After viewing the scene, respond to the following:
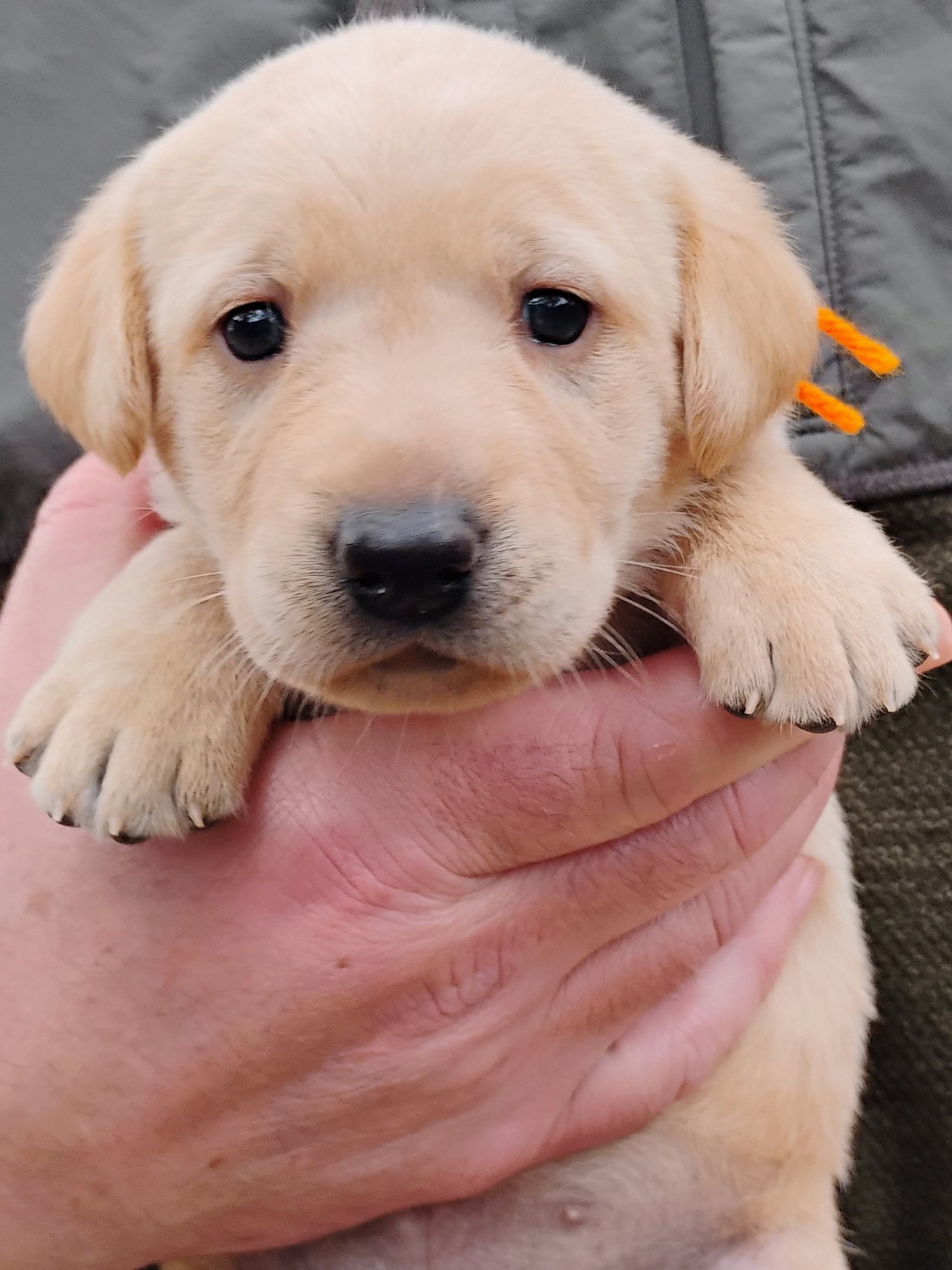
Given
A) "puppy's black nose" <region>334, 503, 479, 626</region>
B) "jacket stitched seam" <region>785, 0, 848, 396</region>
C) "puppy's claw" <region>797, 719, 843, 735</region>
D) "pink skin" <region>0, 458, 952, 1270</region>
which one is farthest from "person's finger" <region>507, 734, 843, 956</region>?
"jacket stitched seam" <region>785, 0, 848, 396</region>

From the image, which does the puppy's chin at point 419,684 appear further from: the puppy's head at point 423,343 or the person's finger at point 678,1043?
the person's finger at point 678,1043

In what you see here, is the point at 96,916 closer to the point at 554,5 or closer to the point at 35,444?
the point at 35,444

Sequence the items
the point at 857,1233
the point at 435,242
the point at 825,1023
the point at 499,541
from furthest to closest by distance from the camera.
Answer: the point at 857,1233, the point at 825,1023, the point at 435,242, the point at 499,541

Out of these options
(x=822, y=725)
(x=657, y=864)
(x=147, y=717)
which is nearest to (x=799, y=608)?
(x=822, y=725)

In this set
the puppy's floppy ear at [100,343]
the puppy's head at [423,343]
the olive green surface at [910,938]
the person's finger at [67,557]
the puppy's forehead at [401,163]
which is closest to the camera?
the puppy's head at [423,343]

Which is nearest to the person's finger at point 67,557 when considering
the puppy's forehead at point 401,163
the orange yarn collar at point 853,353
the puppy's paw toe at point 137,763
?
the puppy's paw toe at point 137,763

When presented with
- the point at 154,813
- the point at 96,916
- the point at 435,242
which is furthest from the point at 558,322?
the point at 96,916

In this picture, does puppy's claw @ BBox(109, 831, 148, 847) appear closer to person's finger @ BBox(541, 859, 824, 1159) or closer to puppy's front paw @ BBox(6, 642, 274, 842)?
puppy's front paw @ BBox(6, 642, 274, 842)
